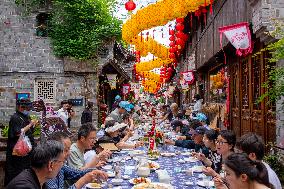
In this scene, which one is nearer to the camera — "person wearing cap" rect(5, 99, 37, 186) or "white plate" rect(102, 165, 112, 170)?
"white plate" rect(102, 165, 112, 170)

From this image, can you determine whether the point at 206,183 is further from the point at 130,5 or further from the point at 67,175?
the point at 130,5

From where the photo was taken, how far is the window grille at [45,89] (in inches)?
715

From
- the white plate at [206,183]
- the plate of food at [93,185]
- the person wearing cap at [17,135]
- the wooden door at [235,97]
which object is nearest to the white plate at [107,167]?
the plate of food at [93,185]

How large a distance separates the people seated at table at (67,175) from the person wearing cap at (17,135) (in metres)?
3.26

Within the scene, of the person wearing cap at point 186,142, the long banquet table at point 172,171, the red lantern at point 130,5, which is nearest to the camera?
the long banquet table at point 172,171

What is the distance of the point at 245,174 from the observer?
3.38 meters

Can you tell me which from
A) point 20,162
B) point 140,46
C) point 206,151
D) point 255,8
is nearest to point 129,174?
point 206,151

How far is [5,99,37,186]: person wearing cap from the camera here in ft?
28.4

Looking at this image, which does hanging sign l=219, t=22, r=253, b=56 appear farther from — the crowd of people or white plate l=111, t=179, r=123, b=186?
white plate l=111, t=179, r=123, b=186

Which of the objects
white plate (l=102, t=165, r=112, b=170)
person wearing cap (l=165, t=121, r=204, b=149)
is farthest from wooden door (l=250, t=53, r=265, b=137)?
white plate (l=102, t=165, r=112, b=170)

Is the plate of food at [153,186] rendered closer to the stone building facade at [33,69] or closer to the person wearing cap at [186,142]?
the person wearing cap at [186,142]

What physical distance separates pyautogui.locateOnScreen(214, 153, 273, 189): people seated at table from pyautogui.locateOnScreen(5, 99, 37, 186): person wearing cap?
6.10 meters

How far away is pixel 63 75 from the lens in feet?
60.4

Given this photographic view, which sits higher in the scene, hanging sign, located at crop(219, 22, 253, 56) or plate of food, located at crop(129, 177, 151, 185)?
hanging sign, located at crop(219, 22, 253, 56)
